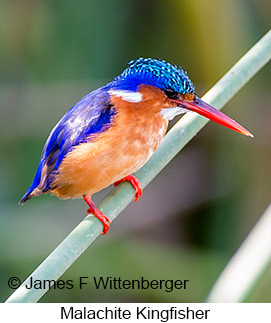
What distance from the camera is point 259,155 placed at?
88.7 inches

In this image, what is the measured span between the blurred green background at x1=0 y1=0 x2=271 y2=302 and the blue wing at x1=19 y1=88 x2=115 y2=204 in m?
0.47

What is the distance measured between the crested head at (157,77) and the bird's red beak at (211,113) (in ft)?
0.17

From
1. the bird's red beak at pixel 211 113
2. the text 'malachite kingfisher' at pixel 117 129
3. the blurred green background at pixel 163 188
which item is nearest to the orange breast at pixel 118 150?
the text 'malachite kingfisher' at pixel 117 129

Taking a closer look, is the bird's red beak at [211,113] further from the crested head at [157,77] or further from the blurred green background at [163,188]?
Result: the blurred green background at [163,188]

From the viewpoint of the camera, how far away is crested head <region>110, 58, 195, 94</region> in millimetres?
1553

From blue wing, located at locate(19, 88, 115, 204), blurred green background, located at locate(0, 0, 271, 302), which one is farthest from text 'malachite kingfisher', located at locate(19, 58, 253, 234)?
blurred green background, located at locate(0, 0, 271, 302)

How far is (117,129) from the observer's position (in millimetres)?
1607

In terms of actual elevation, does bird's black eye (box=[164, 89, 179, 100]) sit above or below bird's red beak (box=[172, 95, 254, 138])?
below

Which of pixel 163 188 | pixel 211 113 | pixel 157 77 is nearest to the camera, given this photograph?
pixel 211 113

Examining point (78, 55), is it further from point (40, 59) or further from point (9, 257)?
point (9, 257)

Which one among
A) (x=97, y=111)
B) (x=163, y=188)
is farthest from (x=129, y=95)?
(x=163, y=188)

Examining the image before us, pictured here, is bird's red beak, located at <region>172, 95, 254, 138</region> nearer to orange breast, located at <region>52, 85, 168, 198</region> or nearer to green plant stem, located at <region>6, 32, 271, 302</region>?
green plant stem, located at <region>6, 32, 271, 302</region>

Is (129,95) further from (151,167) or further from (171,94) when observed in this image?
(151,167)

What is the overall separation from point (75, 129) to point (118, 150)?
0.49 feet
